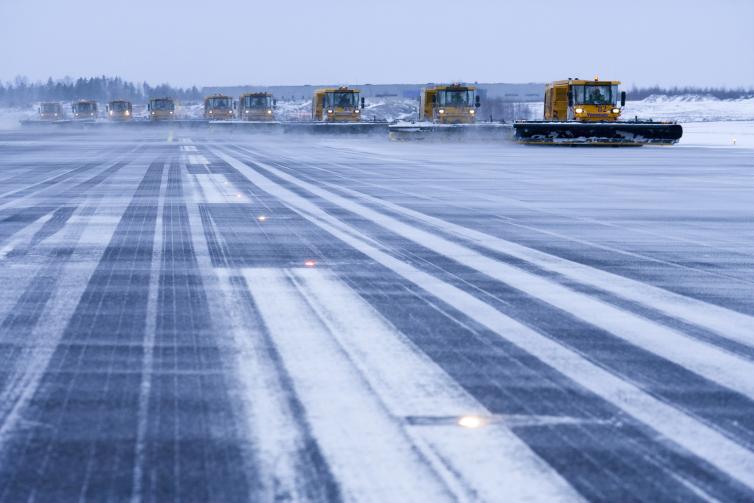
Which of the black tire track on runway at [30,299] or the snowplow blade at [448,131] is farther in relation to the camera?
the snowplow blade at [448,131]

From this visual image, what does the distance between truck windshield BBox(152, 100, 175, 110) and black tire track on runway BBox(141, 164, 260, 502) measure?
64430mm

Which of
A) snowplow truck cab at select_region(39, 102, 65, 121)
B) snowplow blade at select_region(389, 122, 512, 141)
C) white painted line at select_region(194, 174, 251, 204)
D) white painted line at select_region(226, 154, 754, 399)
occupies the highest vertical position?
snowplow truck cab at select_region(39, 102, 65, 121)

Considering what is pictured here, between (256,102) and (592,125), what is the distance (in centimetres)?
2998

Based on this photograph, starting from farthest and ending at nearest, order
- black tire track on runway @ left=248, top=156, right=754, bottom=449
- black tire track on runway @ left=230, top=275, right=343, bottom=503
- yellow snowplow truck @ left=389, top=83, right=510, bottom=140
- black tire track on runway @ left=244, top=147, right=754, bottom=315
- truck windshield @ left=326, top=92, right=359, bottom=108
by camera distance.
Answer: truck windshield @ left=326, top=92, right=359, bottom=108, yellow snowplow truck @ left=389, top=83, right=510, bottom=140, black tire track on runway @ left=244, top=147, right=754, bottom=315, black tire track on runway @ left=248, top=156, right=754, bottom=449, black tire track on runway @ left=230, top=275, right=343, bottom=503

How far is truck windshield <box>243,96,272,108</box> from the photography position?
56.8 meters

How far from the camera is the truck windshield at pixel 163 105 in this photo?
6756cm

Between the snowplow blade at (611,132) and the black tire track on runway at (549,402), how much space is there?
→ 2645 cm

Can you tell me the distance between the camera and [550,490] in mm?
2688

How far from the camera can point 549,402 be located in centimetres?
353

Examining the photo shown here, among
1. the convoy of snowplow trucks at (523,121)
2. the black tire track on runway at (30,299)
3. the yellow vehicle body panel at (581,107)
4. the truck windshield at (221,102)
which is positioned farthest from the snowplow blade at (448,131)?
the black tire track on runway at (30,299)

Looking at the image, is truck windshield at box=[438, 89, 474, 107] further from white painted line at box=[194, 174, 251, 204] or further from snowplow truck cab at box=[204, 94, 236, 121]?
white painted line at box=[194, 174, 251, 204]

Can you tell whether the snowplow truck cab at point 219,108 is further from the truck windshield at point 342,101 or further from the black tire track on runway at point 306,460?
the black tire track on runway at point 306,460

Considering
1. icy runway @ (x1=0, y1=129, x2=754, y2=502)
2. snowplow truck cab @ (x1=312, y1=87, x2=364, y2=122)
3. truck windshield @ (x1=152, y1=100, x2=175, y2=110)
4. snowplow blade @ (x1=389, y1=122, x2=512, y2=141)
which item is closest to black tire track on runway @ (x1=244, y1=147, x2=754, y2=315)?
icy runway @ (x1=0, y1=129, x2=754, y2=502)

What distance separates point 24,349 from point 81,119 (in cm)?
7366
